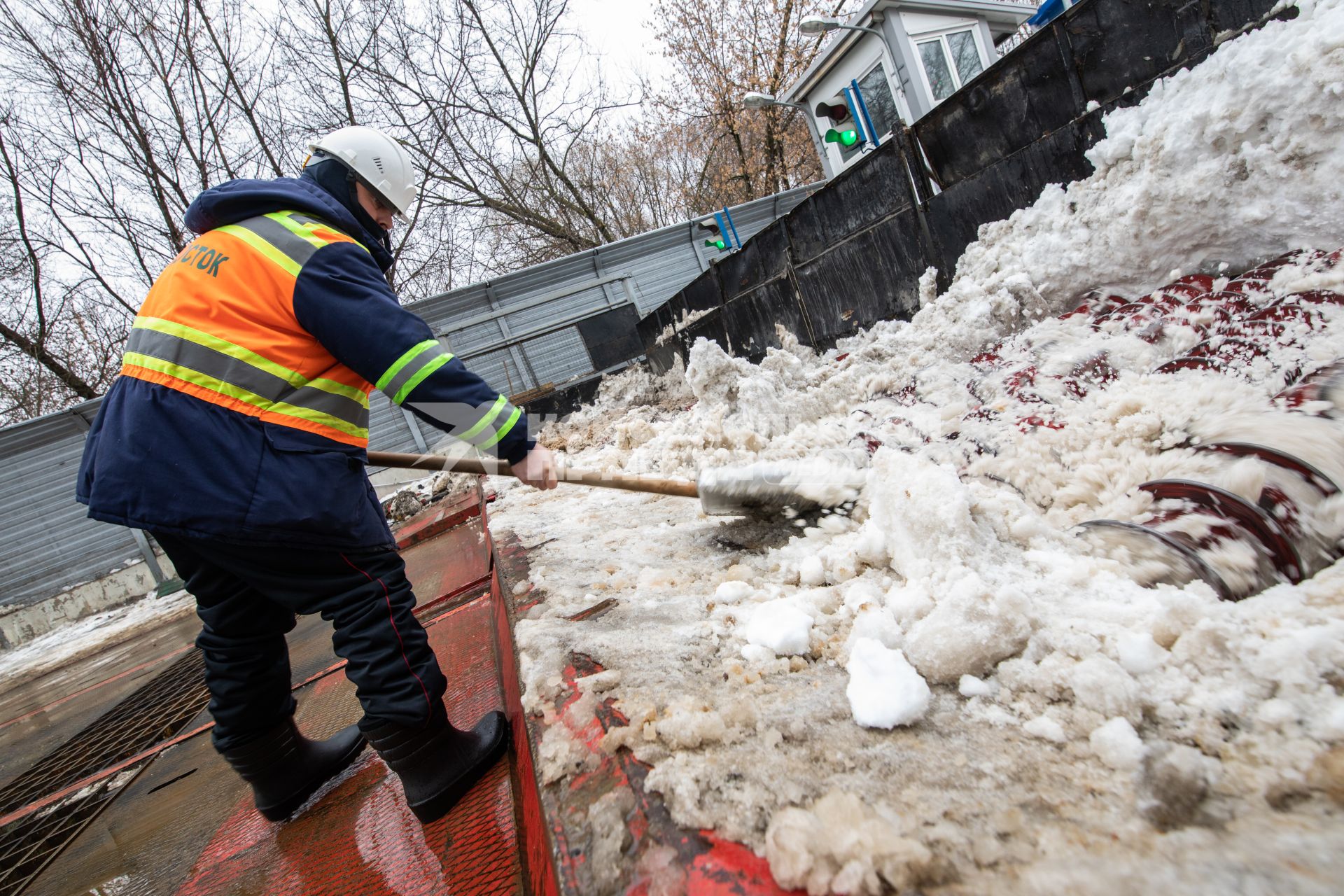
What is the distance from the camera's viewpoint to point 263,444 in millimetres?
1377

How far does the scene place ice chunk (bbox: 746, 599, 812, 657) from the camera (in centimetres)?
125

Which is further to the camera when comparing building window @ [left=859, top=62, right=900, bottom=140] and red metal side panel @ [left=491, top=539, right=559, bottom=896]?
building window @ [left=859, top=62, right=900, bottom=140]

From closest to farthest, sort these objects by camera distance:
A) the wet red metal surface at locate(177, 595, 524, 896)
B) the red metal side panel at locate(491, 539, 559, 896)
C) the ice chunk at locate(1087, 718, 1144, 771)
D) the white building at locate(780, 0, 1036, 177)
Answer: the ice chunk at locate(1087, 718, 1144, 771) < the red metal side panel at locate(491, 539, 559, 896) < the wet red metal surface at locate(177, 595, 524, 896) < the white building at locate(780, 0, 1036, 177)

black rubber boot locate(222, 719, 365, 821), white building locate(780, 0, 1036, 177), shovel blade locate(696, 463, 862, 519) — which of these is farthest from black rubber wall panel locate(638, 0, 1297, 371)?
white building locate(780, 0, 1036, 177)

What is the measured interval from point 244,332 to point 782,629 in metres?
1.39

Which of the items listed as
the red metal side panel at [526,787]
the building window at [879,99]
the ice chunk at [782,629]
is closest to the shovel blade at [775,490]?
the ice chunk at [782,629]

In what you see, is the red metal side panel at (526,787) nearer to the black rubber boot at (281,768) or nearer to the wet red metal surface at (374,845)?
the wet red metal surface at (374,845)

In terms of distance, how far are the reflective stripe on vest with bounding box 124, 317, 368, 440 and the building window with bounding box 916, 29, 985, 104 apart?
10.2 metres

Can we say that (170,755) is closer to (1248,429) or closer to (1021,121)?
(1248,429)

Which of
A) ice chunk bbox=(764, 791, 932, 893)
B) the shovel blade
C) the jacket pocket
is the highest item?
the jacket pocket

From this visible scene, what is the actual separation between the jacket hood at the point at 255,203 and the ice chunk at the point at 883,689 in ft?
5.39

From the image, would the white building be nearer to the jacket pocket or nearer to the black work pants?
the jacket pocket

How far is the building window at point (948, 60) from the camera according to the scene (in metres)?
9.15

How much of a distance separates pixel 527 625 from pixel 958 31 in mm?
11651
